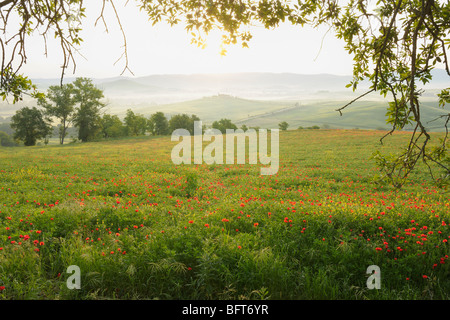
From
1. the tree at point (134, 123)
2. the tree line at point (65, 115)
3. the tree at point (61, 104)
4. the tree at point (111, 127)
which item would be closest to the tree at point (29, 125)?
the tree line at point (65, 115)

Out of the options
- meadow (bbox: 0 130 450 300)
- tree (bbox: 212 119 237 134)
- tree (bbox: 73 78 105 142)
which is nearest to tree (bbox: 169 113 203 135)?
tree (bbox: 212 119 237 134)

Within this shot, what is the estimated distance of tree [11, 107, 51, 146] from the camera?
56.5 metres

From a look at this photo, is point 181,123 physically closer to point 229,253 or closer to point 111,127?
point 111,127

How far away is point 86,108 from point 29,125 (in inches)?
487

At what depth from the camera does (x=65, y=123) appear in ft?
203

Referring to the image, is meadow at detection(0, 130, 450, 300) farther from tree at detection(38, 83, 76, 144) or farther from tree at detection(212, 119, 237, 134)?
tree at detection(212, 119, 237, 134)

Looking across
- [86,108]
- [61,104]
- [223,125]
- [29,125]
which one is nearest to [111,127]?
[86,108]

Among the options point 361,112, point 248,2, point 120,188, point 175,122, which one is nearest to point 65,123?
point 175,122

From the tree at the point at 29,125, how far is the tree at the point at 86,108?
22.9 feet

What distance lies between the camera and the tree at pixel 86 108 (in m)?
59.0

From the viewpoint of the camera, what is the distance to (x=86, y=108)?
59.1m

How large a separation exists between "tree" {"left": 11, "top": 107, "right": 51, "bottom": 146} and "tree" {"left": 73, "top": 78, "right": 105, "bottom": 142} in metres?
6.97

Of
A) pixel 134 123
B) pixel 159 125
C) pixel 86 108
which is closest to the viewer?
pixel 86 108
